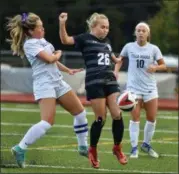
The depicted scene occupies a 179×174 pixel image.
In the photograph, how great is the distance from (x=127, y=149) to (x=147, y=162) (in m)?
1.70

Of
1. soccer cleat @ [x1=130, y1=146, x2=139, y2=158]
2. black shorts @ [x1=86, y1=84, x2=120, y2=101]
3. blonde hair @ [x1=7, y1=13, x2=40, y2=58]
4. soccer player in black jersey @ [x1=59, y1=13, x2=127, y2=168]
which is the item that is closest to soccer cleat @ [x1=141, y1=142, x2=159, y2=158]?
soccer cleat @ [x1=130, y1=146, x2=139, y2=158]

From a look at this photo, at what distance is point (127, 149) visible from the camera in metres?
14.0

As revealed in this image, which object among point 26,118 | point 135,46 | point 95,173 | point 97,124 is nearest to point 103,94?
point 97,124

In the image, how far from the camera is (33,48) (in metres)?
9.48

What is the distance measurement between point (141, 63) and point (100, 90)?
2.51 meters

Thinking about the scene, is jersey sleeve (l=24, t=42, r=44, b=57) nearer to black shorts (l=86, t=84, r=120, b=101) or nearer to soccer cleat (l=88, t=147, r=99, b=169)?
black shorts (l=86, t=84, r=120, b=101)

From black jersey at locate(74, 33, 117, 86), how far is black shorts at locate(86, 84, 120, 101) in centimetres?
6

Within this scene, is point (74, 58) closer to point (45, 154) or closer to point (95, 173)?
point (45, 154)

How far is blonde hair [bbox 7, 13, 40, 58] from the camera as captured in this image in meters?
9.52

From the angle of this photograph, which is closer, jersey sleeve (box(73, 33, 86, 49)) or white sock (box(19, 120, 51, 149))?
white sock (box(19, 120, 51, 149))

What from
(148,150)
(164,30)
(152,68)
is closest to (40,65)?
(152,68)

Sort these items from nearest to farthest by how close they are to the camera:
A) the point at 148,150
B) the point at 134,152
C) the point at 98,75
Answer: the point at 98,75 → the point at 134,152 → the point at 148,150

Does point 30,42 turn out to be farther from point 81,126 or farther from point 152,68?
point 152,68

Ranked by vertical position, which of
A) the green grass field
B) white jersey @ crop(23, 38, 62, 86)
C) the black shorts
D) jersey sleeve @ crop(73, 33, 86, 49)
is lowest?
the green grass field
